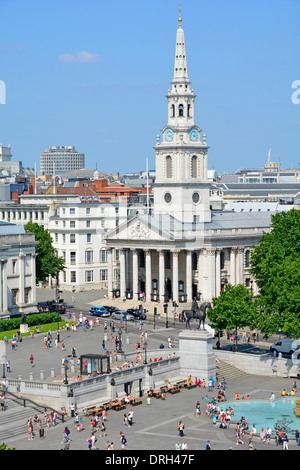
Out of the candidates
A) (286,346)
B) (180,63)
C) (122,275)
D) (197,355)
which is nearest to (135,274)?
(122,275)

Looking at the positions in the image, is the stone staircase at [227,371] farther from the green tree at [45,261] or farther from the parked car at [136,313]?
the green tree at [45,261]

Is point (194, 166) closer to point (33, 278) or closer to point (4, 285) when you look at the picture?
point (33, 278)

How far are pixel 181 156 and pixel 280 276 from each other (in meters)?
40.1

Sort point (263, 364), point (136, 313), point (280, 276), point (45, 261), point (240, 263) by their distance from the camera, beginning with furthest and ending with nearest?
point (240, 263) < point (45, 261) < point (136, 313) < point (280, 276) < point (263, 364)

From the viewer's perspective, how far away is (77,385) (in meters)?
81.1

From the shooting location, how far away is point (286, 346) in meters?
101

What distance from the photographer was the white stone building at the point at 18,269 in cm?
12044

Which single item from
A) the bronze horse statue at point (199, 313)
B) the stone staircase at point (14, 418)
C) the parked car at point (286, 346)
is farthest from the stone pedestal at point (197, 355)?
the stone staircase at point (14, 418)

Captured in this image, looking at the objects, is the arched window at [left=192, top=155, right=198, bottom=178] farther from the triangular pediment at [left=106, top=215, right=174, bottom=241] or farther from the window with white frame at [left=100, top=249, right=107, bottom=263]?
the window with white frame at [left=100, top=249, right=107, bottom=263]

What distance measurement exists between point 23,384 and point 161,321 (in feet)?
138

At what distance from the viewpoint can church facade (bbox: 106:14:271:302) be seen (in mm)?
135125

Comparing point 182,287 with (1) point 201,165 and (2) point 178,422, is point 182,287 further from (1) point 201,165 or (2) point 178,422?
(2) point 178,422

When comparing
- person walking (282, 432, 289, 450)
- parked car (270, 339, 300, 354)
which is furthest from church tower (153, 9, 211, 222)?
person walking (282, 432, 289, 450)

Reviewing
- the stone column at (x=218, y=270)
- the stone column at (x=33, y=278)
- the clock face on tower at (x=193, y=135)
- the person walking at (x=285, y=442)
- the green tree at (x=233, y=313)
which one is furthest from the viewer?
the clock face on tower at (x=193, y=135)
